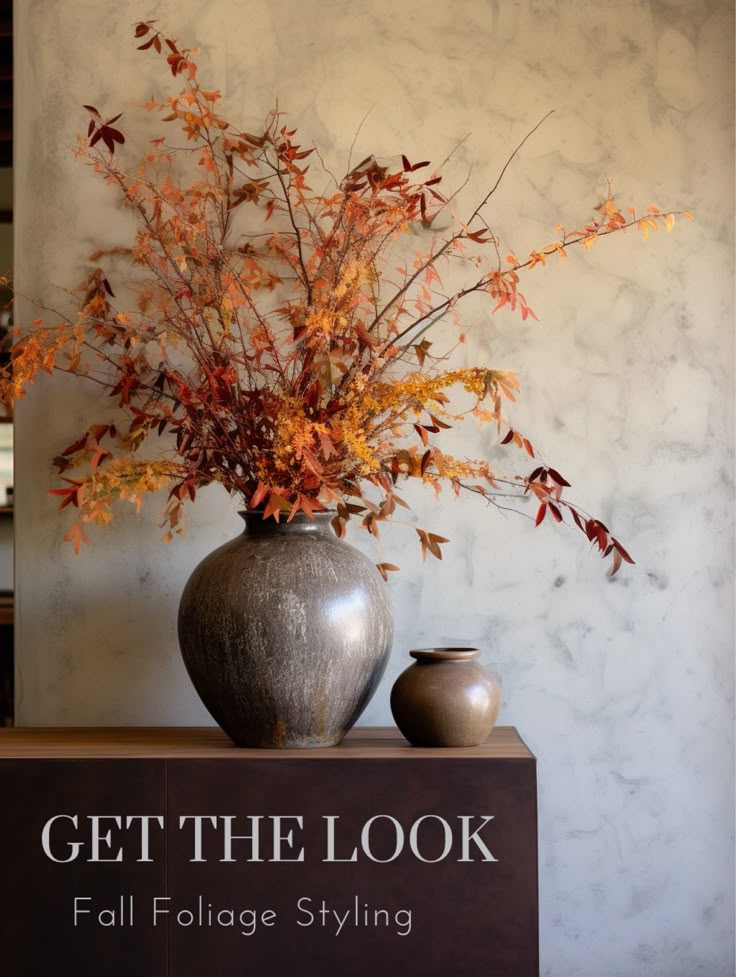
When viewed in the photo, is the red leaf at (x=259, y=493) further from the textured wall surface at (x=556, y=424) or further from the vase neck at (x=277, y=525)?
the textured wall surface at (x=556, y=424)

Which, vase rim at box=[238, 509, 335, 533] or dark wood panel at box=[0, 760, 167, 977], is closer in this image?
dark wood panel at box=[0, 760, 167, 977]

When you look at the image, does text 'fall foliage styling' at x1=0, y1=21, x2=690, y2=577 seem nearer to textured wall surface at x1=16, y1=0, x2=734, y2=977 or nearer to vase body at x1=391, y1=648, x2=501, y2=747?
textured wall surface at x1=16, y1=0, x2=734, y2=977

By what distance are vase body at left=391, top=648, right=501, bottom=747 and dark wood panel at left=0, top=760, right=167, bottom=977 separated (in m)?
0.44

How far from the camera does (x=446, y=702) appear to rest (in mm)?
A: 1768

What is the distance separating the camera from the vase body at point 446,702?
5.81 ft

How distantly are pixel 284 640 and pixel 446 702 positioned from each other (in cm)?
30

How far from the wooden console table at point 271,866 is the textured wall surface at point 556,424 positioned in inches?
17.8

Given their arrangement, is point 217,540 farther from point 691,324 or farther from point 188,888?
point 691,324

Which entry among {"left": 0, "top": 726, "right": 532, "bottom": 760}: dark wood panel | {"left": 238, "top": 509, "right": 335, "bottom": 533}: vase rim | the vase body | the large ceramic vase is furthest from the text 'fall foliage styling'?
{"left": 0, "top": 726, "right": 532, "bottom": 760}: dark wood panel

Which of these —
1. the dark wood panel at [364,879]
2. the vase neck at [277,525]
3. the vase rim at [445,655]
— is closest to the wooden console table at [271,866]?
the dark wood panel at [364,879]

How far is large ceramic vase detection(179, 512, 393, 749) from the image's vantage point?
173 centimetres

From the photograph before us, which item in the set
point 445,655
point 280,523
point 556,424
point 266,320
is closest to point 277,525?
point 280,523

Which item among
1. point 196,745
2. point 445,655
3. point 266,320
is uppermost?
point 266,320

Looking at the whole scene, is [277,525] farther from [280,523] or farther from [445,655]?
[445,655]
